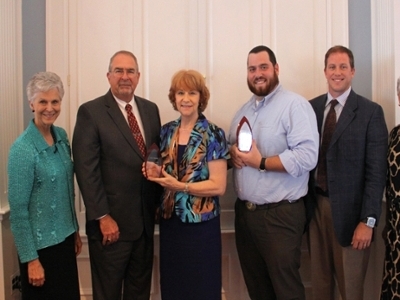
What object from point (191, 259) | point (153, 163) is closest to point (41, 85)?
point (153, 163)

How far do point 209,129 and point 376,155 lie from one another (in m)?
0.90

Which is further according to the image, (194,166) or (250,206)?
(250,206)

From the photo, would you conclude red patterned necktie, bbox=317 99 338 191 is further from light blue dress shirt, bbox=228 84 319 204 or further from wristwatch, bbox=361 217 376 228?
wristwatch, bbox=361 217 376 228

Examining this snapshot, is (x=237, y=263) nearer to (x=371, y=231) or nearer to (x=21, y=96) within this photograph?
(x=371, y=231)

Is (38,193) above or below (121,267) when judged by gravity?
above

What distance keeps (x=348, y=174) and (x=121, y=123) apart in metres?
1.25

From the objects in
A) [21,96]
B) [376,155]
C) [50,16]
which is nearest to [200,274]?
[376,155]

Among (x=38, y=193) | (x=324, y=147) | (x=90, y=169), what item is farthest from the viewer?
(x=324, y=147)

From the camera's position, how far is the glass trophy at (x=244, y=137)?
1.99 meters

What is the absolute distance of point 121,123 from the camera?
1973mm

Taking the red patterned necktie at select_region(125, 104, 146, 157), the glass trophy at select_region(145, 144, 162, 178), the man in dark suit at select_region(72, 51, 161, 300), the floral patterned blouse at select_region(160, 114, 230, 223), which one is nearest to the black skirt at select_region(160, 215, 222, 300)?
the floral patterned blouse at select_region(160, 114, 230, 223)

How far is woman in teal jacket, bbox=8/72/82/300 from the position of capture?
172cm

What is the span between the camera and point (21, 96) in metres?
2.38

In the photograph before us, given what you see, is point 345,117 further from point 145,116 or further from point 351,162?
point 145,116
